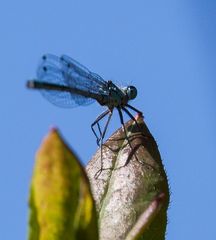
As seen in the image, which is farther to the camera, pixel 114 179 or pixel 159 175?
pixel 114 179

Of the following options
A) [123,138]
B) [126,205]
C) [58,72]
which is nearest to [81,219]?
[126,205]

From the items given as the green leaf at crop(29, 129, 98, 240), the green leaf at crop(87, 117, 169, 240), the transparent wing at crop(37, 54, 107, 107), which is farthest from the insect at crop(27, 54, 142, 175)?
the green leaf at crop(29, 129, 98, 240)

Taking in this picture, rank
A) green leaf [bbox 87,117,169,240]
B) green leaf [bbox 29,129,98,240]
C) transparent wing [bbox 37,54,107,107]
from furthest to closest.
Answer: transparent wing [bbox 37,54,107,107], green leaf [bbox 87,117,169,240], green leaf [bbox 29,129,98,240]

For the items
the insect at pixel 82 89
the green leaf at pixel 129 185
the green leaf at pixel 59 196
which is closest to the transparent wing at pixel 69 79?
the insect at pixel 82 89

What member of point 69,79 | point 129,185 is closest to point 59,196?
point 129,185

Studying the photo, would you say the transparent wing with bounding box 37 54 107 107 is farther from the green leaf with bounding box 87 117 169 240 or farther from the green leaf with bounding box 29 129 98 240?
the green leaf with bounding box 29 129 98 240

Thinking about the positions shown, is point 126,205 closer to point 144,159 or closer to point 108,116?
point 144,159

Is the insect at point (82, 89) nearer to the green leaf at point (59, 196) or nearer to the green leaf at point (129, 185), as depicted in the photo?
the green leaf at point (129, 185)

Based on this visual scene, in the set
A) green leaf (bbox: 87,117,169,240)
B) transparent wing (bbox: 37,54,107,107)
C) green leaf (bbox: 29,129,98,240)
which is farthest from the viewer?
transparent wing (bbox: 37,54,107,107)
